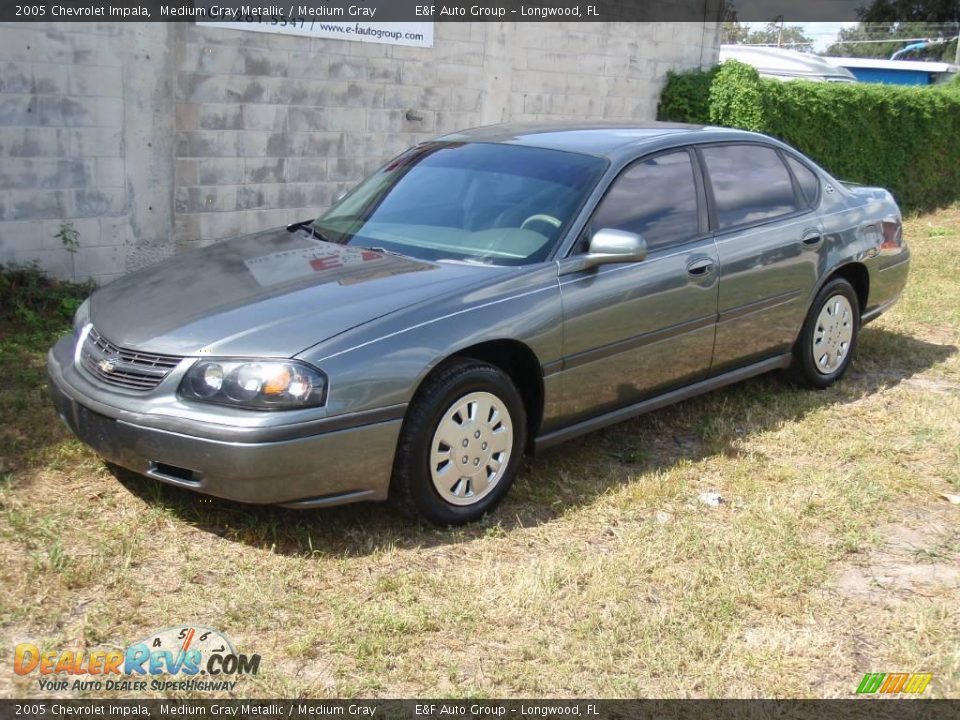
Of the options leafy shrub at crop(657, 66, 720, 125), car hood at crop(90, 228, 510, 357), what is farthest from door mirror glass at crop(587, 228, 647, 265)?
leafy shrub at crop(657, 66, 720, 125)

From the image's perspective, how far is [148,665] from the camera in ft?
11.0

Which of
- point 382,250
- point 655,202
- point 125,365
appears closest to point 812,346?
point 655,202

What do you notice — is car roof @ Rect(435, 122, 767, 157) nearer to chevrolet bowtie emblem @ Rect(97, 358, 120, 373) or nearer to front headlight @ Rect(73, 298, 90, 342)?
front headlight @ Rect(73, 298, 90, 342)

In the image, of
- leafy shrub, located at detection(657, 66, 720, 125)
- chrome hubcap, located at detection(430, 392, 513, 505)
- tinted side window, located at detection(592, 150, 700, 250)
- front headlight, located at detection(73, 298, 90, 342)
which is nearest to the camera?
chrome hubcap, located at detection(430, 392, 513, 505)

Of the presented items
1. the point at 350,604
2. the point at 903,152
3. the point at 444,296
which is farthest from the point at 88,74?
the point at 903,152

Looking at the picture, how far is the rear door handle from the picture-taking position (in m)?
5.30

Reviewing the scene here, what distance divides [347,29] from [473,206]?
4.83 m

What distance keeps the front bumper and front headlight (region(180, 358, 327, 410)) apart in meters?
0.12

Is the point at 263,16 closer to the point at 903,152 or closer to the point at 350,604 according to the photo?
the point at 350,604

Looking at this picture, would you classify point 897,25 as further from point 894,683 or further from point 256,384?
point 256,384

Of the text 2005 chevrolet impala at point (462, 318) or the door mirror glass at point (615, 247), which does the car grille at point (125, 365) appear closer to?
the text 2005 chevrolet impala at point (462, 318)

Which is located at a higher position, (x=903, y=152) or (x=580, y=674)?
(x=903, y=152)

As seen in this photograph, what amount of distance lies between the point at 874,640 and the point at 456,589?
1.49 m

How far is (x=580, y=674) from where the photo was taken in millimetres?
3461
